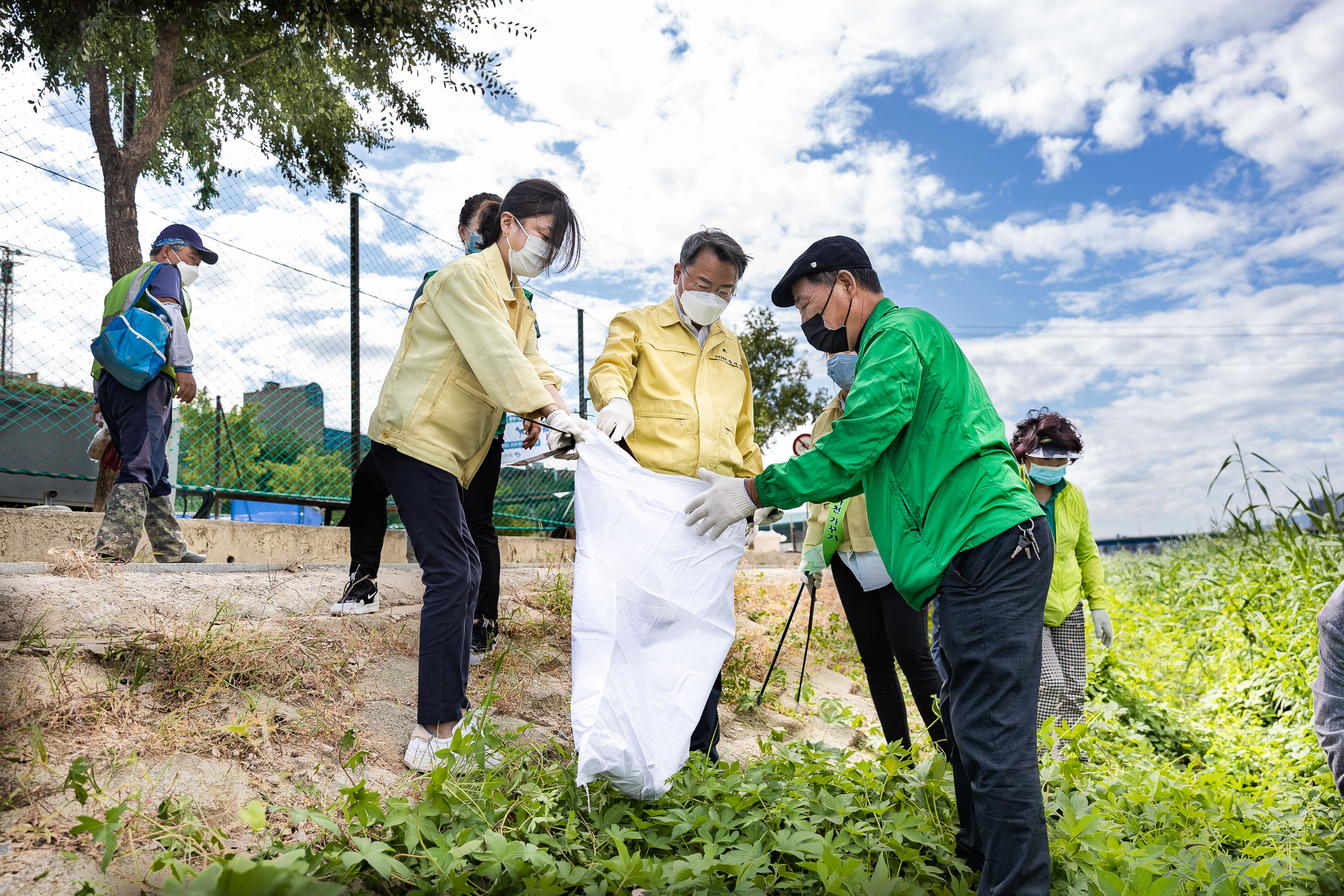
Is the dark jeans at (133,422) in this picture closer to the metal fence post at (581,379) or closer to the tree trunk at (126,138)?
the tree trunk at (126,138)

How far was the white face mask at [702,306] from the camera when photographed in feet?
9.52

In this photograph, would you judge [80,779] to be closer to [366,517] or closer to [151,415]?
[366,517]

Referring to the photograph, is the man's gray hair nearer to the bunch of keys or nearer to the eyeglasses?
the eyeglasses

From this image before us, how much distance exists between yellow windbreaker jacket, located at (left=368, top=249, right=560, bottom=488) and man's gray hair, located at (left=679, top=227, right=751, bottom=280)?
71 centimetres

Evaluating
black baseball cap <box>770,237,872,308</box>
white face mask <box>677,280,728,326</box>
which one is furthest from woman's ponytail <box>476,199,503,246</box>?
black baseball cap <box>770,237,872,308</box>

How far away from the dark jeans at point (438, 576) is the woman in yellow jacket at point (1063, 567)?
2818mm

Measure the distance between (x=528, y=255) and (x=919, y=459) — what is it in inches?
61.9

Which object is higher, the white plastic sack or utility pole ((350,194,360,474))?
utility pole ((350,194,360,474))

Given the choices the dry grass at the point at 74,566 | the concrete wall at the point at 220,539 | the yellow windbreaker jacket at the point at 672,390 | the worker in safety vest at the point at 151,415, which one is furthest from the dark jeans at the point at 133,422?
the yellow windbreaker jacket at the point at 672,390

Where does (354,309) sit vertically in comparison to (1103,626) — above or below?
above

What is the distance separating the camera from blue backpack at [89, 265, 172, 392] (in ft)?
12.2

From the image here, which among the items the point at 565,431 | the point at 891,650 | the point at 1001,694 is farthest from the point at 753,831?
the point at 565,431

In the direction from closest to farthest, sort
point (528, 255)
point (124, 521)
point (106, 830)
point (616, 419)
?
point (106, 830)
point (616, 419)
point (528, 255)
point (124, 521)

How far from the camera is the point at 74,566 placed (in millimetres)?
3074
